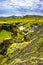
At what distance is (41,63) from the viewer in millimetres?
24938

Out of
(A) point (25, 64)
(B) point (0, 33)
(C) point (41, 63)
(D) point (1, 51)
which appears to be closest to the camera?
(C) point (41, 63)

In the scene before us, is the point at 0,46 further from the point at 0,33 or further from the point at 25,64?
the point at 25,64

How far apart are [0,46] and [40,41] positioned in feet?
111

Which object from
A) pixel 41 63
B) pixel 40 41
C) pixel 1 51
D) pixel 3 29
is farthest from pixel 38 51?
pixel 3 29

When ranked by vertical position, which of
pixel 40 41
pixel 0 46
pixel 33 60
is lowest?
pixel 0 46

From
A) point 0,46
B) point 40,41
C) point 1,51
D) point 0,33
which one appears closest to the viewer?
point 40,41

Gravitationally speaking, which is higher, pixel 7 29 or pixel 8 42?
pixel 8 42

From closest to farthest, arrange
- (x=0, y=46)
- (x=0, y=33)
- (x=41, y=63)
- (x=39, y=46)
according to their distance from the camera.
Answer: (x=41, y=63) < (x=39, y=46) < (x=0, y=46) < (x=0, y=33)

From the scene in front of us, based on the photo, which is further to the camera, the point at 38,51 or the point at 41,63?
the point at 38,51

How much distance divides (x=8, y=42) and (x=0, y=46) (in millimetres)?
3245

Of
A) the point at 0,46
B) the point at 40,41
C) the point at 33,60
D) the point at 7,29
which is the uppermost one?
the point at 33,60

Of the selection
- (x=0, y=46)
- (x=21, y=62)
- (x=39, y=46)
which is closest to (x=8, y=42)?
(x=0, y=46)

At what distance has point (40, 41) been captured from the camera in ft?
128

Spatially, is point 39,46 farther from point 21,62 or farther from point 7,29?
point 7,29
